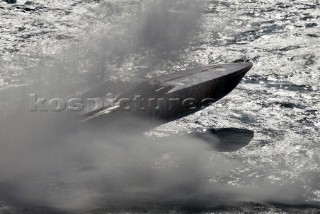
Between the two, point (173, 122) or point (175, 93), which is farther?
point (175, 93)

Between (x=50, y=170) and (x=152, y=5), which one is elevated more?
(x=152, y=5)

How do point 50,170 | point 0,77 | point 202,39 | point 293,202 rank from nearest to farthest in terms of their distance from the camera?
point 293,202 → point 50,170 → point 0,77 → point 202,39

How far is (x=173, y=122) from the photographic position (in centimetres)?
1638

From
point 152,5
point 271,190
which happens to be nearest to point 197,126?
point 271,190

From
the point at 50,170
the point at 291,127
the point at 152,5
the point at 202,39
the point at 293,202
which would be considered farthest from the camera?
the point at 152,5

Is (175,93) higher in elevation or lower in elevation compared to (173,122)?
higher

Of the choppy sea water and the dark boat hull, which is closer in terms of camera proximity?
the choppy sea water

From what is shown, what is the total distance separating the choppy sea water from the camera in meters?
12.7

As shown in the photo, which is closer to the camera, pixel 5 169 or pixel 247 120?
pixel 5 169

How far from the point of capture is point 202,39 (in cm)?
2192

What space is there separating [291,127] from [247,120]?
118cm

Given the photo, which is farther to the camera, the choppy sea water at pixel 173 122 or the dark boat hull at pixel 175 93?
the dark boat hull at pixel 175 93

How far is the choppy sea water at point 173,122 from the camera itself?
499 inches

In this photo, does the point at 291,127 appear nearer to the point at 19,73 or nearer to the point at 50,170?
the point at 50,170
